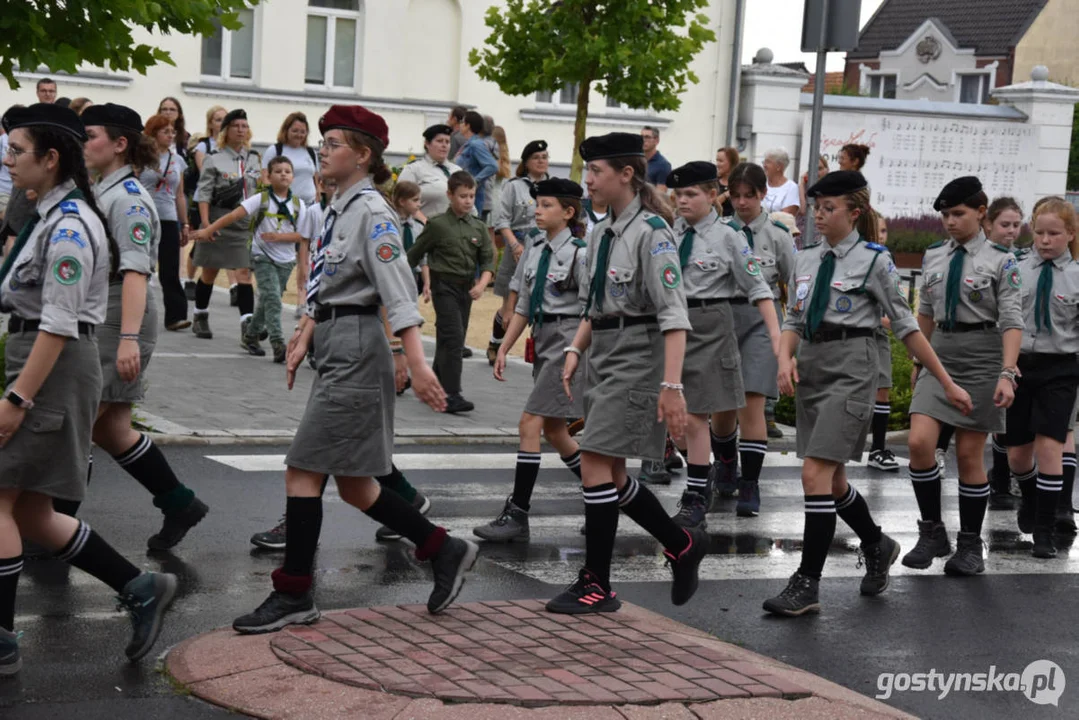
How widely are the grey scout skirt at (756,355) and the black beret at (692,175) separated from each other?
1015 millimetres

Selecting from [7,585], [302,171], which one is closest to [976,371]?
[7,585]

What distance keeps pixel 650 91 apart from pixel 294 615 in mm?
19042

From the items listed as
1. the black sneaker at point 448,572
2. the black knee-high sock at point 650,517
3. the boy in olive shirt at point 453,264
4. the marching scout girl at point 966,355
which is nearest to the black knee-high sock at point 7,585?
the black sneaker at point 448,572

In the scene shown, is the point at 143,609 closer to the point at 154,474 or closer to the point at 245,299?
the point at 154,474

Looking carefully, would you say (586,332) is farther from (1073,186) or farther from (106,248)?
(1073,186)

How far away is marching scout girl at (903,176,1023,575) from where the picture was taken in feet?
27.1

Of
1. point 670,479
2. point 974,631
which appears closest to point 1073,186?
point 670,479

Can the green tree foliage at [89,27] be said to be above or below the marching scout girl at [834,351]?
above

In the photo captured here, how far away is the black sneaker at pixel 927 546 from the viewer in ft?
27.8

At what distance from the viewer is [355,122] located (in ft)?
20.7

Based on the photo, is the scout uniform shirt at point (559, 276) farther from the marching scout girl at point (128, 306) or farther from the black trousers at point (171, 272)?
the black trousers at point (171, 272)

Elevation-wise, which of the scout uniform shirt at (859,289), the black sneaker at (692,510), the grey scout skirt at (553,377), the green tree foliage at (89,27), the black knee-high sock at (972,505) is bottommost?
the black sneaker at (692,510)

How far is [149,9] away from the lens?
9.16 m

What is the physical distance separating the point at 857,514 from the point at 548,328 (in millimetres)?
1997
